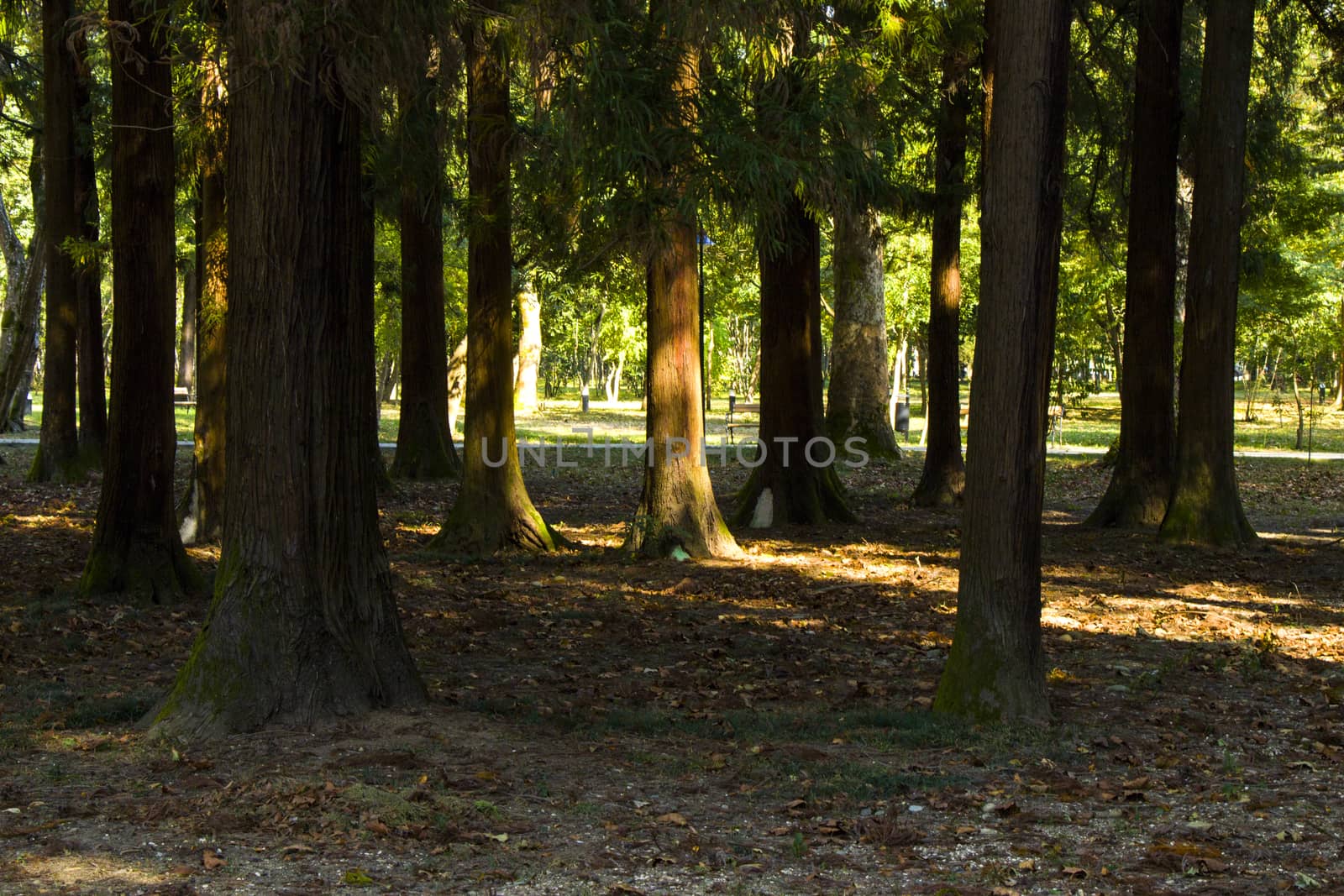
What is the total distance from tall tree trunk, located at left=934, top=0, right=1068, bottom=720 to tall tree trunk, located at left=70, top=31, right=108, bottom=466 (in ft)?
32.6

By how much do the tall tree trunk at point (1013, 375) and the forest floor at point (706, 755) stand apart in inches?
17.2

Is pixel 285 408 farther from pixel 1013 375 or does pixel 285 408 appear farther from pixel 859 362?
pixel 859 362

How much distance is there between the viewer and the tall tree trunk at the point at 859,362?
25859 millimetres

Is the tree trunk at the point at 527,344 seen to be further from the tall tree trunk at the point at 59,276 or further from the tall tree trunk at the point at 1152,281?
the tall tree trunk at the point at 1152,281

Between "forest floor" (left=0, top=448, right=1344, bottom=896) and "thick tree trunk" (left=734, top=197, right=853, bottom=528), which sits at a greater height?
"thick tree trunk" (left=734, top=197, right=853, bottom=528)

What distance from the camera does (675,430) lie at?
13.9 metres

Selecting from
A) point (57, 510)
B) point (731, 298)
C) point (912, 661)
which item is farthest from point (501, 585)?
point (731, 298)

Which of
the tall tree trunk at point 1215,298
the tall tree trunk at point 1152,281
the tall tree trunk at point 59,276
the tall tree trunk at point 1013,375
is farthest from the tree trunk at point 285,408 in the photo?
the tall tree trunk at point 1152,281

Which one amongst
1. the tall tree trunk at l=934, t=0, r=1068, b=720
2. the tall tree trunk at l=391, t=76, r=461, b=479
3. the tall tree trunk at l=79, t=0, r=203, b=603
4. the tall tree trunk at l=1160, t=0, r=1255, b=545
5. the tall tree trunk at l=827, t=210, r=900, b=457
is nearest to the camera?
the tall tree trunk at l=934, t=0, r=1068, b=720

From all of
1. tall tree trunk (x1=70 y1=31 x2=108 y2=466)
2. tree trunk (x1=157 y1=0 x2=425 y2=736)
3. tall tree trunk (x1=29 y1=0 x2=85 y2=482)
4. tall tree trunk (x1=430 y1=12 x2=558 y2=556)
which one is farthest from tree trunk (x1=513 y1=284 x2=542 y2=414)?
tree trunk (x1=157 y1=0 x2=425 y2=736)

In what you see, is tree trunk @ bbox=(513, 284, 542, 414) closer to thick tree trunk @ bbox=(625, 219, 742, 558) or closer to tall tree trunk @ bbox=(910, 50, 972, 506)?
tall tree trunk @ bbox=(910, 50, 972, 506)

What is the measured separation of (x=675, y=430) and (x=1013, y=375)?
686 cm

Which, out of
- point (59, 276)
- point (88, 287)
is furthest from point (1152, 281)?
point (59, 276)

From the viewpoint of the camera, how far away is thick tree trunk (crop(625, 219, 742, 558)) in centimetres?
1361
